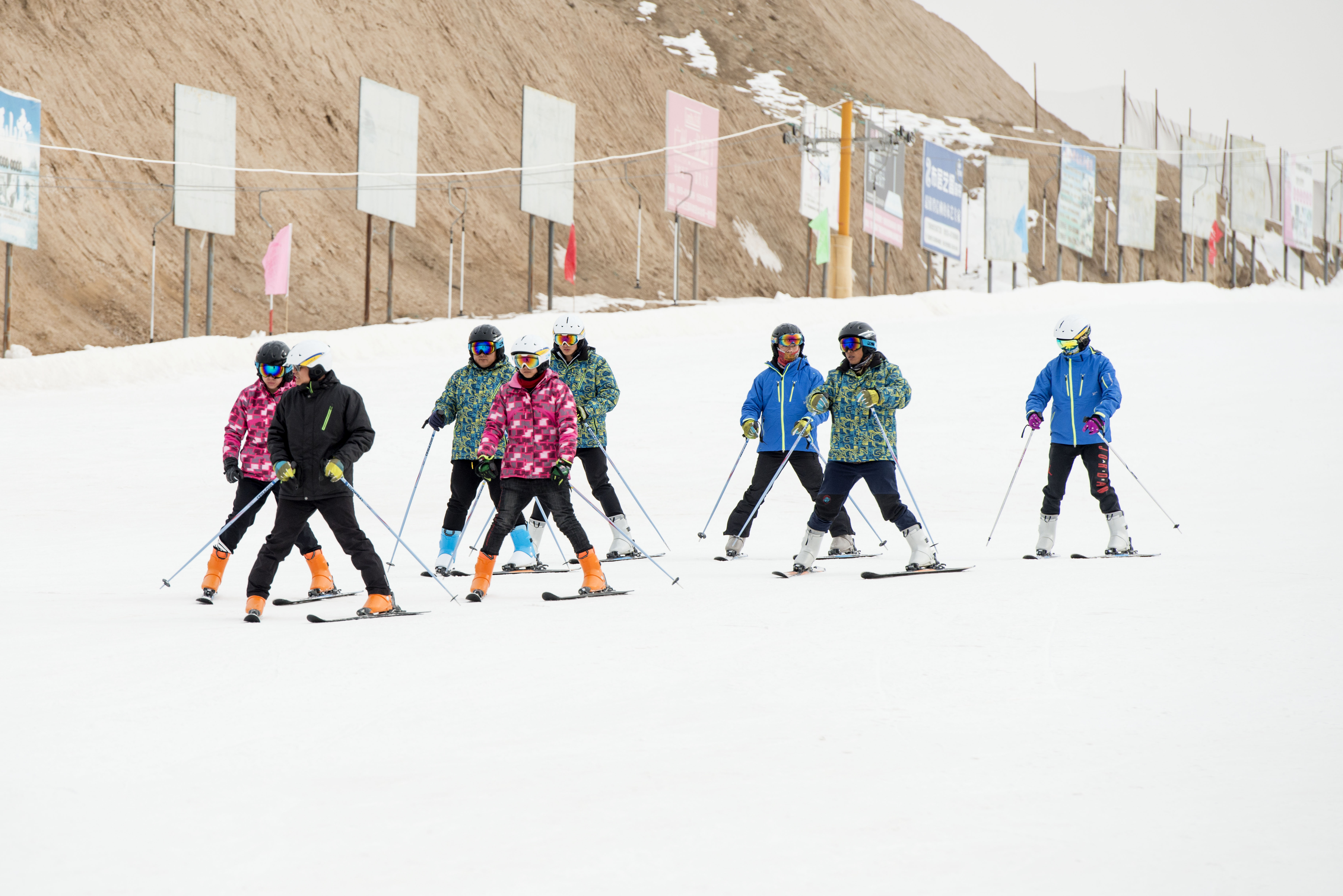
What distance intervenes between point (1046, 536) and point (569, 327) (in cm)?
374

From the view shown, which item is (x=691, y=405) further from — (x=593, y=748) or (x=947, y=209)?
(x=947, y=209)

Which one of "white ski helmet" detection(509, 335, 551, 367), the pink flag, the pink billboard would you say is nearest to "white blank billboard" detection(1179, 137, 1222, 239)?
the pink billboard

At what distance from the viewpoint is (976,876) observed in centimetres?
352

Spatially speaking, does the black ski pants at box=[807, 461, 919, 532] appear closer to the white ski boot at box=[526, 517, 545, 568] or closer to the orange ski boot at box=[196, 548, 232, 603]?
the white ski boot at box=[526, 517, 545, 568]

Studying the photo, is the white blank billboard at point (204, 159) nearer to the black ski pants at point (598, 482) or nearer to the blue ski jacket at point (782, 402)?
the black ski pants at point (598, 482)

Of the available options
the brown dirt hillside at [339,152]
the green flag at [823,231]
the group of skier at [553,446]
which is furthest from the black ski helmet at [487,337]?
the green flag at [823,231]

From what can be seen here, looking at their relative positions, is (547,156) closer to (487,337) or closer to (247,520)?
(487,337)

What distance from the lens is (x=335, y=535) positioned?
7.69m

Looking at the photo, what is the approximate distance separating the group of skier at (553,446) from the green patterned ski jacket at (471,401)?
1cm

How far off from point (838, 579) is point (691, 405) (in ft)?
32.3

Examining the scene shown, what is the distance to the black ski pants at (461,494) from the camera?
366 inches

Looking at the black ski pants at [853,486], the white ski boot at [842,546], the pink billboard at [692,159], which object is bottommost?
the white ski boot at [842,546]

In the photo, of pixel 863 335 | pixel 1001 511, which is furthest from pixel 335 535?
pixel 1001 511

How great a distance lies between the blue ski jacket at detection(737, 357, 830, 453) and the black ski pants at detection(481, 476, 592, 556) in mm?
2496
